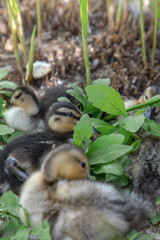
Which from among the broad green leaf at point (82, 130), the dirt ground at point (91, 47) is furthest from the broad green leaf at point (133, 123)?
the dirt ground at point (91, 47)

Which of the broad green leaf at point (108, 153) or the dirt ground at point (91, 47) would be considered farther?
the dirt ground at point (91, 47)

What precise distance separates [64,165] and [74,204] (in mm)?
225

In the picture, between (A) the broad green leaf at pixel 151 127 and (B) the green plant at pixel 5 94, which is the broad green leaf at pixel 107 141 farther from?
(B) the green plant at pixel 5 94

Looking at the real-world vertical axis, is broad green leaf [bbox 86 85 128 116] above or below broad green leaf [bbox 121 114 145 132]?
above

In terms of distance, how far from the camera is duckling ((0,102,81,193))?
88.3 inches

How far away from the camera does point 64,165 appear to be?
184 cm

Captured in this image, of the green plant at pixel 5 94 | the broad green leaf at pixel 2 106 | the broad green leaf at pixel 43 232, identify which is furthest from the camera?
the broad green leaf at pixel 2 106

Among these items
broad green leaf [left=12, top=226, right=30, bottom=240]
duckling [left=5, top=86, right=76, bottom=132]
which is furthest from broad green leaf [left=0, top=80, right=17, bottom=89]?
broad green leaf [left=12, top=226, right=30, bottom=240]

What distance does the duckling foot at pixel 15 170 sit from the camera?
222 cm

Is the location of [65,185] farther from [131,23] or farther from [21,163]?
[131,23]

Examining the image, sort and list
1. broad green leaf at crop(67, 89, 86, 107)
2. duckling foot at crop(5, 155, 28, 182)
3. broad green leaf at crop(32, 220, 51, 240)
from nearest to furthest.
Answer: broad green leaf at crop(32, 220, 51, 240) → duckling foot at crop(5, 155, 28, 182) → broad green leaf at crop(67, 89, 86, 107)

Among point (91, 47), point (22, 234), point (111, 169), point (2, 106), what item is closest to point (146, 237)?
point (111, 169)

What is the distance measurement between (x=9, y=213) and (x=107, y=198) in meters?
0.65

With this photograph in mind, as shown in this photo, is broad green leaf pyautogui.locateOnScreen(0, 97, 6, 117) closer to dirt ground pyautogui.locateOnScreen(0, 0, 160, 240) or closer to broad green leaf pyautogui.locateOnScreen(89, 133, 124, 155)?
dirt ground pyautogui.locateOnScreen(0, 0, 160, 240)
